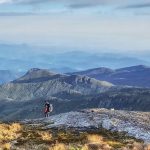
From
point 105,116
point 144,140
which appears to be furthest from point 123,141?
point 105,116

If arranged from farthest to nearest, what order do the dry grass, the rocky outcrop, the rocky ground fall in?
the rocky outcrop
the rocky ground
the dry grass

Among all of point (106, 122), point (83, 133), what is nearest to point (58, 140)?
point (83, 133)

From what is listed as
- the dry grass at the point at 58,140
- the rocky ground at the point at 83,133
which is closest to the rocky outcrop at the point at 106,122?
the rocky ground at the point at 83,133

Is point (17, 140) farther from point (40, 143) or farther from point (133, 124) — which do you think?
point (133, 124)

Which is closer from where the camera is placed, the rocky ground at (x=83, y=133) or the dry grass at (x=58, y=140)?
the dry grass at (x=58, y=140)

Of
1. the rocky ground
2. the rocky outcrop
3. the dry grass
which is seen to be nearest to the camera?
the dry grass

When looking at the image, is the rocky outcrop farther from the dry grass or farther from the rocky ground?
the dry grass

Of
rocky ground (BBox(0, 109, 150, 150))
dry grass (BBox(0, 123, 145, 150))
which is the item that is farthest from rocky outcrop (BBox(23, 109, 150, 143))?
dry grass (BBox(0, 123, 145, 150))

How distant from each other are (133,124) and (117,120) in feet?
9.17

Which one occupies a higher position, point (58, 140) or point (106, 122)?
point (106, 122)

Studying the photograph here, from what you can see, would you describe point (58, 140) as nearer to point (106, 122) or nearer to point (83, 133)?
point (83, 133)

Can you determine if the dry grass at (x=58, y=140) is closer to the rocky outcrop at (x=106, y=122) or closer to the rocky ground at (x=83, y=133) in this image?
the rocky ground at (x=83, y=133)

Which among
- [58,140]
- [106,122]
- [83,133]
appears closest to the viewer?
[58,140]

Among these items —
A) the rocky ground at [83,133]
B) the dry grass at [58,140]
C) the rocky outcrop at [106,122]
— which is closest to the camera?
the dry grass at [58,140]
